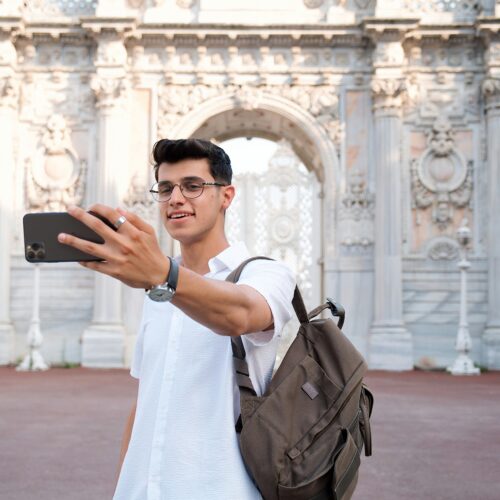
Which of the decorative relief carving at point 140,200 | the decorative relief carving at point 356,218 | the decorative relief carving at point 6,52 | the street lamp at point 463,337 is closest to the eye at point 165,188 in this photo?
the street lamp at point 463,337

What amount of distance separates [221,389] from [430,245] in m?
16.0

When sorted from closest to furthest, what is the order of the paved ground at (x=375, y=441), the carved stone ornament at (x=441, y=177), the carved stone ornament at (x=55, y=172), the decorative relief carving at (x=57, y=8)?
→ the paved ground at (x=375, y=441)
the carved stone ornament at (x=441, y=177)
the carved stone ornament at (x=55, y=172)
the decorative relief carving at (x=57, y=8)

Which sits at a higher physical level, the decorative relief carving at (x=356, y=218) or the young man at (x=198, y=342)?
the decorative relief carving at (x=356, y=218)

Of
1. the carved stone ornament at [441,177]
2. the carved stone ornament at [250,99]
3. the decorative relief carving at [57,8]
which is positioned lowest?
the carved stone ornament at [441,177]

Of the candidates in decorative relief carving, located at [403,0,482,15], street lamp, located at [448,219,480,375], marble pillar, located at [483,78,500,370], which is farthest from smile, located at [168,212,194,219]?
decorative relief carving, located at [403,0,482,15]

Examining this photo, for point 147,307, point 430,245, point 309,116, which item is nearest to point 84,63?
point 309,116

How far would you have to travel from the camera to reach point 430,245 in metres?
17.5

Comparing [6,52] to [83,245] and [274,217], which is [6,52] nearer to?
[274,217]

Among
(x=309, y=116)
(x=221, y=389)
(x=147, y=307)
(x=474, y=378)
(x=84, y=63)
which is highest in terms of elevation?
(x=84, y=63)

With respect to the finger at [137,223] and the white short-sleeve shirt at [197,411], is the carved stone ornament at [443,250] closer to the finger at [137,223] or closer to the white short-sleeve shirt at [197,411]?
the white short-sleeve shirt at [197,411]

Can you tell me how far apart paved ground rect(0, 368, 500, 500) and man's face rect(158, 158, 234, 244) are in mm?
3792

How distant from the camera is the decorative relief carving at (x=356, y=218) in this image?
1741cm

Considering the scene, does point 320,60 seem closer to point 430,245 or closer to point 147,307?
point 430,245

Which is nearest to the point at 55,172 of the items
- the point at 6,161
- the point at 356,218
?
the point at 6,161
